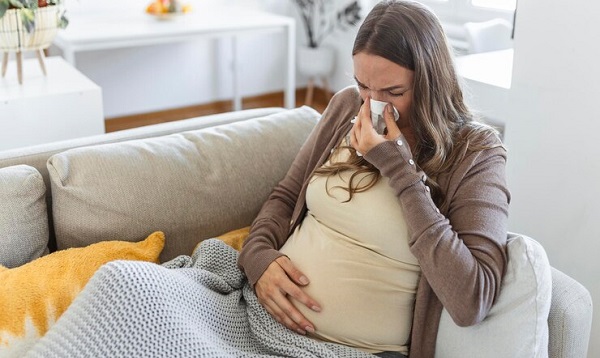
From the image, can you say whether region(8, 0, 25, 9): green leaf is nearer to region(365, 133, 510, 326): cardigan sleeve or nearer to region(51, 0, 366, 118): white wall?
region(365, 133, 510, 326): cardigan sleeve

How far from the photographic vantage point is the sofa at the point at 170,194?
1.24m

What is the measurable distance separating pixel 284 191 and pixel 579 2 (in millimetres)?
861

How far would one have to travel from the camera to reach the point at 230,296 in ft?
4.58

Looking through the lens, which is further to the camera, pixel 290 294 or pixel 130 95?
pixel 130 95

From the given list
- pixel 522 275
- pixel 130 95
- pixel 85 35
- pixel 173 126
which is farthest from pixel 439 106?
pixel 130 95

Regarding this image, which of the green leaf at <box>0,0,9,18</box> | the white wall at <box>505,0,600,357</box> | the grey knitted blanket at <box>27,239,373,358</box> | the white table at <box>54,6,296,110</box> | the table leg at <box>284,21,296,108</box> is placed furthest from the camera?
the table leg at <box>284,21,296,108</box>

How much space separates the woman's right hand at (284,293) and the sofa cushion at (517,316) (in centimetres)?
29

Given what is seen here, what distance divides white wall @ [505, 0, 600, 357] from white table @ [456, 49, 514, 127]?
115mm

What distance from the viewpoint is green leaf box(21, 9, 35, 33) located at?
Answer: 220 centimetres

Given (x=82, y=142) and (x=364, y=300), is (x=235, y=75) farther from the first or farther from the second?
(x=364, y=300)

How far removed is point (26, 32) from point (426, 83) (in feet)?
4.98

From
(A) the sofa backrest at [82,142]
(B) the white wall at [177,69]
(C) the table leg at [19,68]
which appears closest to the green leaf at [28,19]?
(C) the table leg at [19,68]

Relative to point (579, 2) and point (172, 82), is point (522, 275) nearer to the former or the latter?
point (579, 2)

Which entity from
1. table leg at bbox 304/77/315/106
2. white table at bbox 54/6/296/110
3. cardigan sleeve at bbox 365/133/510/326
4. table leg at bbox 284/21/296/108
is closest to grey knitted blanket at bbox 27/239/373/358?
cardigan sleeve at bbox 365/133/510/326
